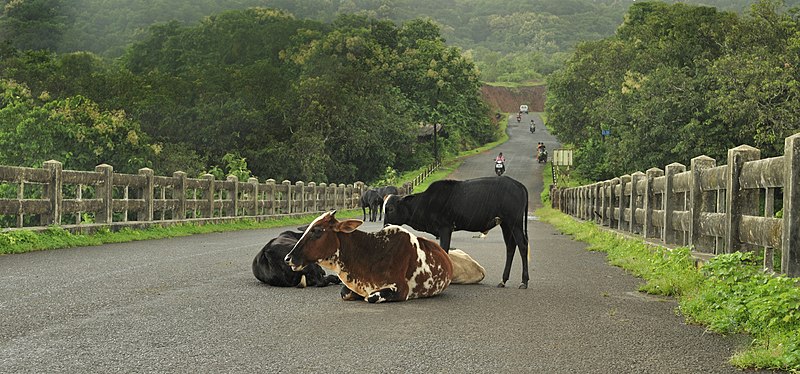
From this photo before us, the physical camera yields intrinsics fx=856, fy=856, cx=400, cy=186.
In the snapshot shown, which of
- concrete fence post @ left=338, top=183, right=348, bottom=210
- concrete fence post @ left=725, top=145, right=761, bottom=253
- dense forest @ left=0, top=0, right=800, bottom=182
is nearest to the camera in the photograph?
concrete fence post @ left=725, top=145, right=761, bottom=253

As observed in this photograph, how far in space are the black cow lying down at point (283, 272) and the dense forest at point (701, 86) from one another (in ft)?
97.8

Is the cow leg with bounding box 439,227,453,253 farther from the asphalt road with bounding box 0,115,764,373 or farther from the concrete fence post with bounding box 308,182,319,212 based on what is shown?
the concrete fence post with bounding box 308,182,319,212

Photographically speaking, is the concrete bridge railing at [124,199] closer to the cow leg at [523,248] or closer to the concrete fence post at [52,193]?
the concrete fence post at [52,193]

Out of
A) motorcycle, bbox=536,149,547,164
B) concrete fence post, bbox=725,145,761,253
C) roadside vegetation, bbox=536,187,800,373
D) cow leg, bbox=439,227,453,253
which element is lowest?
roadside vegetation, bbox=536,187,800,373

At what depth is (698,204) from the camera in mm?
10648

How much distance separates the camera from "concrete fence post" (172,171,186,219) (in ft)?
71.4

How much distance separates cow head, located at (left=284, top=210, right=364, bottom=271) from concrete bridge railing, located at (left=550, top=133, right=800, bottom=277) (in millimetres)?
3766

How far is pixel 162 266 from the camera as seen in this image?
1161 centimetres

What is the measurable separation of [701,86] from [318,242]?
3928cm

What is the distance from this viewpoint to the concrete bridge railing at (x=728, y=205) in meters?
7.23

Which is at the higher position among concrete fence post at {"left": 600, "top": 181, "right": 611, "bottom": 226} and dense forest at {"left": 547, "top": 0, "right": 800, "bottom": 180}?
dense forest at {"left": 547, "top": 0, "right": 800, "bottom": 180}

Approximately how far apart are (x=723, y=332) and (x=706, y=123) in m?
37.1

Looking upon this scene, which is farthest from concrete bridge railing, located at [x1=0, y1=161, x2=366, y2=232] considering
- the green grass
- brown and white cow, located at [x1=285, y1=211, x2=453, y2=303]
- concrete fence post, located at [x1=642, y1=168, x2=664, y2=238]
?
concrete fence post, located at [x1=642, y1=168, x2=664, y2=238]

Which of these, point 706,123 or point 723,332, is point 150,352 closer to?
point 723,332
